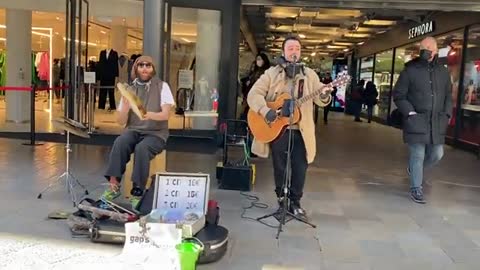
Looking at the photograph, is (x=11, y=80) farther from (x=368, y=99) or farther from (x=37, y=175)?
(x=368, y=99)

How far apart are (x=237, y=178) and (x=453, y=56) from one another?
7471mm

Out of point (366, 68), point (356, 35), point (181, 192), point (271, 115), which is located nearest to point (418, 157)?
point (271, 115)

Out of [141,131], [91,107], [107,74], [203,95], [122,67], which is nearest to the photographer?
[141,131]

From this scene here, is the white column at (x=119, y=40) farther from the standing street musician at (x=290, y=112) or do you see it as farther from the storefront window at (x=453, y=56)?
the standing street musician at (x=290, y=112)

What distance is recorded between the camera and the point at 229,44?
8195mm

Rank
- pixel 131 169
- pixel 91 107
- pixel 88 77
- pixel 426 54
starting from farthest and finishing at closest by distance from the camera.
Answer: pixel 91 107, pixel 88 77, pixel 426 54, pixel 131 169

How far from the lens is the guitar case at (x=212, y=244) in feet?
10.8

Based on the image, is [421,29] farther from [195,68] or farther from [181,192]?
[181,192]

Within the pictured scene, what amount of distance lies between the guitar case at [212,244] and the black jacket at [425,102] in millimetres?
2521

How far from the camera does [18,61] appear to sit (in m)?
11.1

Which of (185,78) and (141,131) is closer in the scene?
(141,131)

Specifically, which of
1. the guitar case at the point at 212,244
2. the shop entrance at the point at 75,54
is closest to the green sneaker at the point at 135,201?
the guitar case at the point at 212,244

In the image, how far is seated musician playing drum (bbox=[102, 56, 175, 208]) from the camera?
4320 millimetres

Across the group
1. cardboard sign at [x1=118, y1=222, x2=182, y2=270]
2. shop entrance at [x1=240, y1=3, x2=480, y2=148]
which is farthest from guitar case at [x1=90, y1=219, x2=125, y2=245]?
shop entrance at [x1=240, y1=3, x2=480, y2=148]
